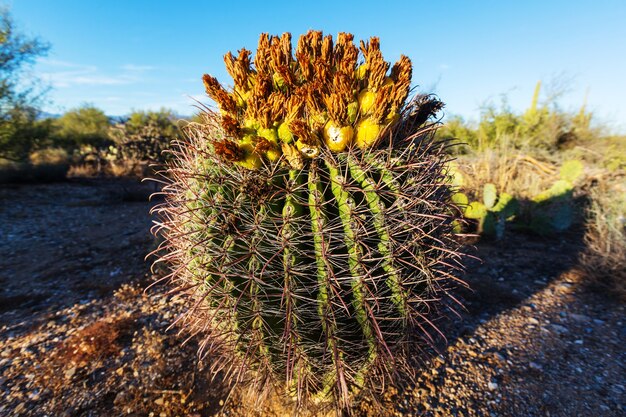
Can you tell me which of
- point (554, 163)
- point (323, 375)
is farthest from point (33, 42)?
point (554, 163)

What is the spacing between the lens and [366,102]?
4.67ft

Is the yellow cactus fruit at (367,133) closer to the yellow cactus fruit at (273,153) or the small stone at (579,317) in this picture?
the yellow cactus fruit at (273,153)

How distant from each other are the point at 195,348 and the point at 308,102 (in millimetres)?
2100

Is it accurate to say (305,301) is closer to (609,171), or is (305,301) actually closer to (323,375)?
(323,375)

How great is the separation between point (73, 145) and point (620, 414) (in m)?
18.3

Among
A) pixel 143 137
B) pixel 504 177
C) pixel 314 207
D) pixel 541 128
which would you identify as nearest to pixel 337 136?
pixel 314 207

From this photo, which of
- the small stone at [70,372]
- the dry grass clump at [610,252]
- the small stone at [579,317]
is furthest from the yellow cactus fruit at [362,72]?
the dry grass clump at [610,252]

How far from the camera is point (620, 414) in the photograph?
1.87 metres

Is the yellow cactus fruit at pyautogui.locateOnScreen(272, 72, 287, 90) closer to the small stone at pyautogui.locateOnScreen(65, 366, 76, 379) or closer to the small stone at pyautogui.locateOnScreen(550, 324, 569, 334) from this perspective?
the small stone at pyautogui.locateOnScreen(65, 366, 76, 379)

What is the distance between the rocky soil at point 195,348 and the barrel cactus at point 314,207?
69cm

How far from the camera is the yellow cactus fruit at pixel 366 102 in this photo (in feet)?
4.64

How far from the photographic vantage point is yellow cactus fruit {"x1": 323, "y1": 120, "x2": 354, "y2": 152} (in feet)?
4.51

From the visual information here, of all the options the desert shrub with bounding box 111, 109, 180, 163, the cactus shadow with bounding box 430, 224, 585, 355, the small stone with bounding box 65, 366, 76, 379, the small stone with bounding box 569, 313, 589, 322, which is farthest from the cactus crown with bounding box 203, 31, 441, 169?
the desert shrub with bounding box 111, 109, 180, 163

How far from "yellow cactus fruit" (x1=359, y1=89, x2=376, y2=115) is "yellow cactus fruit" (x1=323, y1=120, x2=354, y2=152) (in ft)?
0.36
